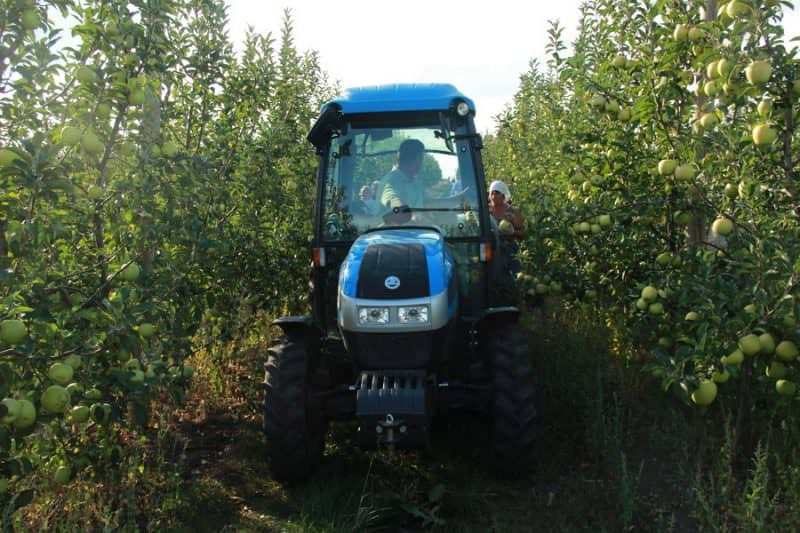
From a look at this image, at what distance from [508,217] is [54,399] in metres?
5.14

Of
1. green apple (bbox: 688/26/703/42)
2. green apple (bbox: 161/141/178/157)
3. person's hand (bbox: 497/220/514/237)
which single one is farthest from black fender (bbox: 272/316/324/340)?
person's hand (bbox: 497/220/514/237)

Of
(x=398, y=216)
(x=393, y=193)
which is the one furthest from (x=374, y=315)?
(x=393, y=193)

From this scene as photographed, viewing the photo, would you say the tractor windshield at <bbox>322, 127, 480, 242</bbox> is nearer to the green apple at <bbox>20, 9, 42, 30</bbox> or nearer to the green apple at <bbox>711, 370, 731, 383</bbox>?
the green apple at <bbox>711, 370, 731, 383</bbox>

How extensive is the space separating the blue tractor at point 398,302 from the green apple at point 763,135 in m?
1.50

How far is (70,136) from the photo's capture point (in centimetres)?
271

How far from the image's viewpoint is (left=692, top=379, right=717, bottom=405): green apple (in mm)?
3086

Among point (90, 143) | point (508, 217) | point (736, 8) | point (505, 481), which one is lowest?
point (505, 481)

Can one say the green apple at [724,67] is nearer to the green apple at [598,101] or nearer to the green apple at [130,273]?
the green apple at [598,101]

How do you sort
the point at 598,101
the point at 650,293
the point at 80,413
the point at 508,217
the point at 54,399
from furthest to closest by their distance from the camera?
the point at 508,217
the point at 598,101
the point at 650,293
the point at 80,413
the point at 54,399

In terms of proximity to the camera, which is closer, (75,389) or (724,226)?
(75,389)

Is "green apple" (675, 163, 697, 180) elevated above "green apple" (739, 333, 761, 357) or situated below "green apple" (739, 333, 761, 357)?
above

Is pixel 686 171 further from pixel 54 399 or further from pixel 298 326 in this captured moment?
pixel 54 399

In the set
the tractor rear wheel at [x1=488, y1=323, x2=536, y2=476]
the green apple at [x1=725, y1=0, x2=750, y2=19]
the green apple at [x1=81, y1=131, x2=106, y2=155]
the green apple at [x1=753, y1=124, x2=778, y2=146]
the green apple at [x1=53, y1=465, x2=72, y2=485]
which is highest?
the green apple at [x1=725, y1=0, x2=750, y2=19]

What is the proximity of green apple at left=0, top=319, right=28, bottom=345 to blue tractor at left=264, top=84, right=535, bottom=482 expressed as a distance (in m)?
1.55
